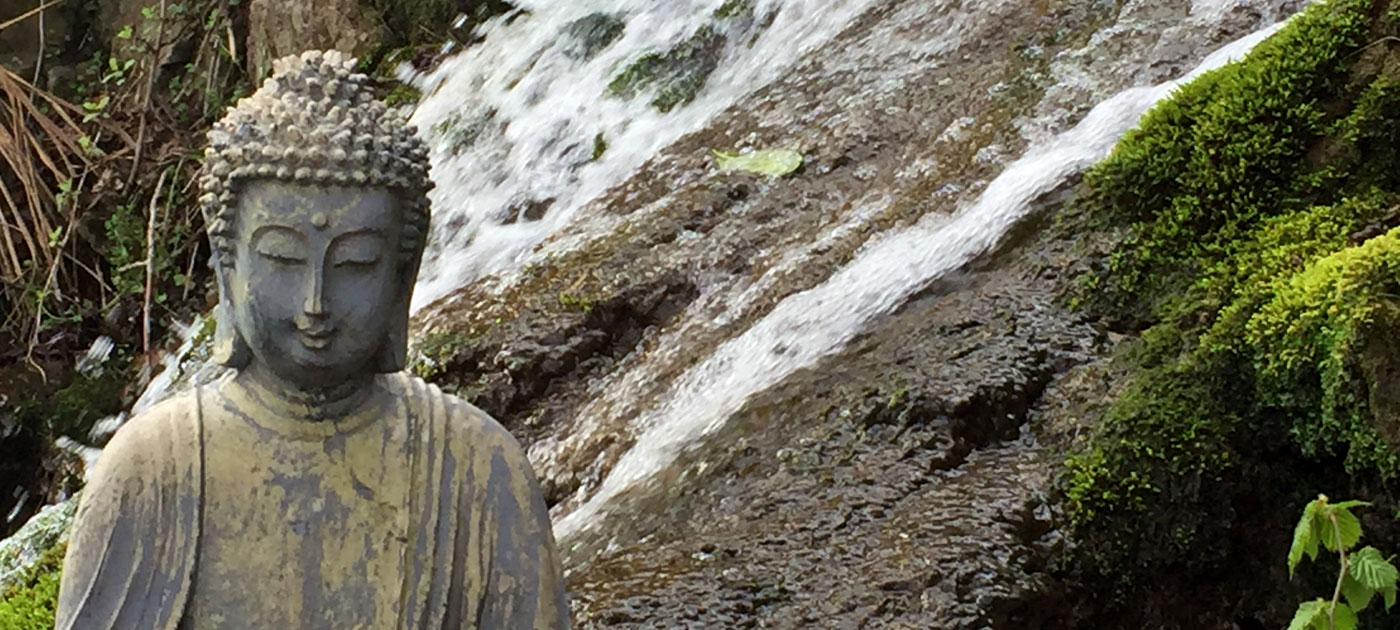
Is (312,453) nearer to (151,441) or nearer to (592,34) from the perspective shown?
(151,441)

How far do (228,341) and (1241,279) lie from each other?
2.94m

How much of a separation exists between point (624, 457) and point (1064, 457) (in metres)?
1.44

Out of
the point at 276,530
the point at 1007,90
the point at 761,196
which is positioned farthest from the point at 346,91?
the point at 1007,90

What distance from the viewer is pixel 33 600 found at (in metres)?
5.28

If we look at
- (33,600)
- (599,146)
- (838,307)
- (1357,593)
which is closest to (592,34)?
(599,146)

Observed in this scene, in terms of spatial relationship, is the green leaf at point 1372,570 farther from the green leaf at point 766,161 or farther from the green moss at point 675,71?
the green moss at point 675,71

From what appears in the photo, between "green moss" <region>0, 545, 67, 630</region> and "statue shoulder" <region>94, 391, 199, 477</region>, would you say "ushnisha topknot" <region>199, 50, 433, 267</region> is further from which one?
"green moss" <region>0, 545, 67, 630</region>

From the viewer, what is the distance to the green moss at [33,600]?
5.09 m

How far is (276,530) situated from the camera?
257 cm

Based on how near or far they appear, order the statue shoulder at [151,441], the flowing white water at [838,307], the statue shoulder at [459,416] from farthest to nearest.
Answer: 1. the flowing white water at [838,307]
2. the statue shoulder at [459,416]
3. the statue shoulder at [151,441]

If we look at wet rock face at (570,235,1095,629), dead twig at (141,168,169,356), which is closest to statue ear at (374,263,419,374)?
wet rock face at (570,235,1095,629)

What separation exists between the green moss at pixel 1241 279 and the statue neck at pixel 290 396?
2.05 meters

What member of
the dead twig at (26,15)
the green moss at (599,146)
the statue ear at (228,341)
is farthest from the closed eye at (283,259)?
the dead twig at (26,15)

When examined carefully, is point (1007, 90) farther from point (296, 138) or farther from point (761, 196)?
point (296, 138)
